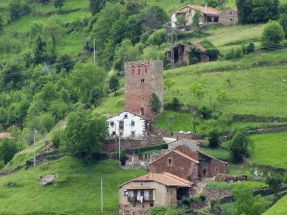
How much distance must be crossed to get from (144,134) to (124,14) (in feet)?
174

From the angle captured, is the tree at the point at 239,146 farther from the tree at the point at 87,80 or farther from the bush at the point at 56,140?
the tree at the point at 87,80

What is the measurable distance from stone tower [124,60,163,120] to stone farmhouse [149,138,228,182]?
523 inches

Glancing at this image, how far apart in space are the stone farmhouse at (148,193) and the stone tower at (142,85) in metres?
19.3

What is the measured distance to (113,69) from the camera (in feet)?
576

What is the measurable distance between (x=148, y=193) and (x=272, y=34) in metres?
45.8

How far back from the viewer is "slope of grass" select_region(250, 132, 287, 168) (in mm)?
134000

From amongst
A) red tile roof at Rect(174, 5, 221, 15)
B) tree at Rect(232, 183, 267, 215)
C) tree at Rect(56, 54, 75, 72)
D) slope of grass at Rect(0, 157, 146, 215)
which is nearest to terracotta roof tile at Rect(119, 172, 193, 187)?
slope of grass at Rect(0, 157, 146, 215)

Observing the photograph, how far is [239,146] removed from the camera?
5320 inches

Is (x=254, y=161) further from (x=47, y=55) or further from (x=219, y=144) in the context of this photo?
(x=47, y=55)

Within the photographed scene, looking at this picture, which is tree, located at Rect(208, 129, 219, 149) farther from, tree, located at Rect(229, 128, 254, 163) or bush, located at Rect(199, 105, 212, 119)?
bush, located at Rect(199, 105, 212, 119)

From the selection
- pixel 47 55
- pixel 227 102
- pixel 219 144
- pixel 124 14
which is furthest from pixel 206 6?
pixel 219 144

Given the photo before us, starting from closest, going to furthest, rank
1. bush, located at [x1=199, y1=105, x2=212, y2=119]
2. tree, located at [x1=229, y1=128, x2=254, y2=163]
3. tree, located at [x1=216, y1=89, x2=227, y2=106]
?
tree, located at [x1=229, y1=128, x2=254, y2=163] → bush, located at [x1=199, y1=105, x2=212, y2=119] → tree, located at [x1=216, y1=89, x2=227, y2=106]

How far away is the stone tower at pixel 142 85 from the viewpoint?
486 feet

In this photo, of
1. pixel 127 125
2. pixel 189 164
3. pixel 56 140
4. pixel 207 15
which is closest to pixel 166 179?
pixel 189 164
